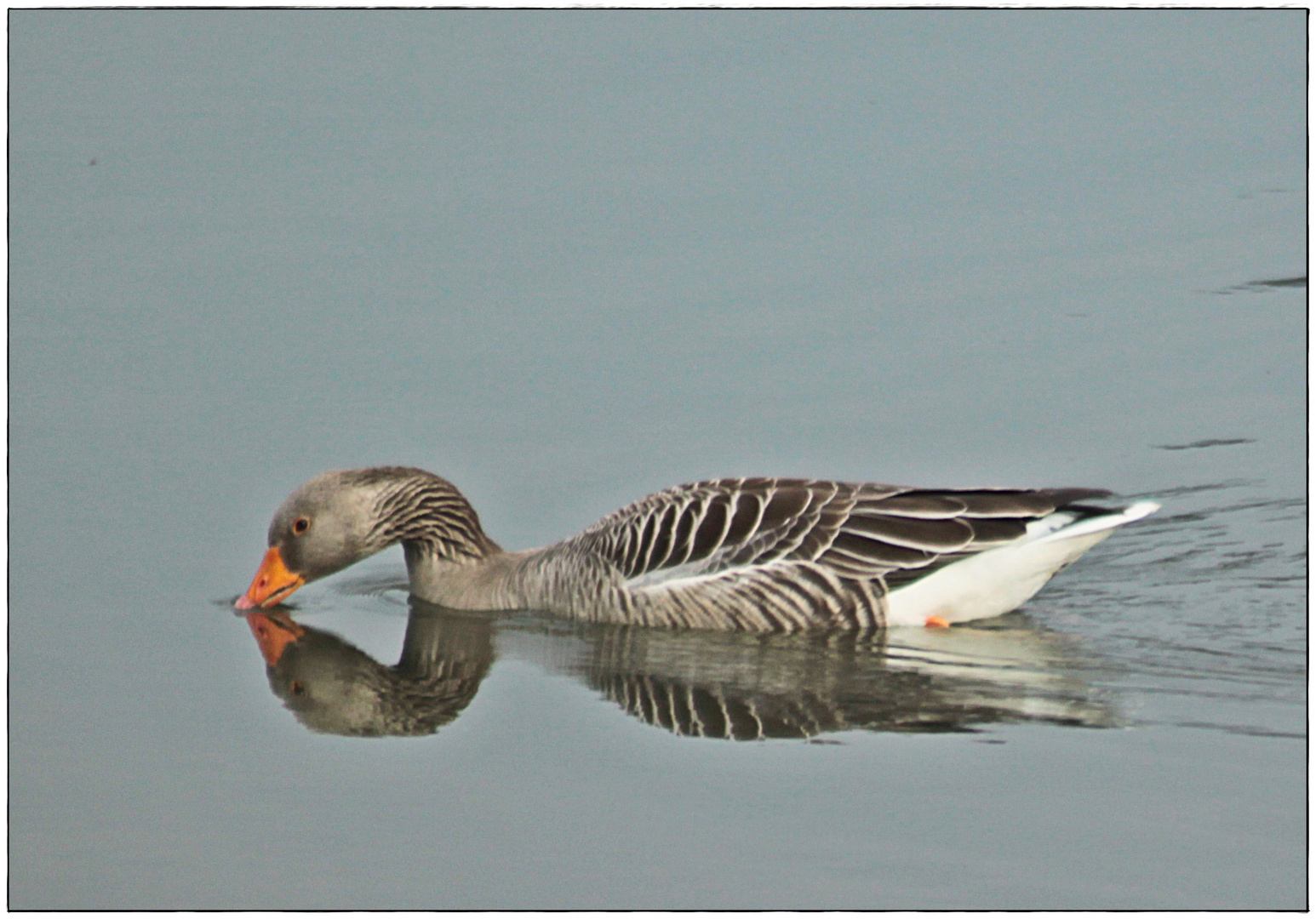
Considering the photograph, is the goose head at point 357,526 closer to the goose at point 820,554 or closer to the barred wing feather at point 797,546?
the goose at point 820,554

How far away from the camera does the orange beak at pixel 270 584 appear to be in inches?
481

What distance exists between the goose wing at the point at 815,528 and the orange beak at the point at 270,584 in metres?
2.04

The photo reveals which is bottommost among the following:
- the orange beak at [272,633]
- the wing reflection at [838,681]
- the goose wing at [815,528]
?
the wing reflection at [838,681]

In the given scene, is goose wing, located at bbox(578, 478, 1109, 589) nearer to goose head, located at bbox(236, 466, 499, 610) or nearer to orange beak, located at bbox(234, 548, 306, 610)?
goose head, located at bbox(236, 466, 499, 610)

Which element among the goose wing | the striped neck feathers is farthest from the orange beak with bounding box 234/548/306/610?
the goose wing

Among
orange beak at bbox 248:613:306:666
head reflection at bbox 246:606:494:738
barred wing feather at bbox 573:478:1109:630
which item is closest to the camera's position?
head reflection at bbox 246:606:494:738

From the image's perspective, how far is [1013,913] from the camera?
774cm

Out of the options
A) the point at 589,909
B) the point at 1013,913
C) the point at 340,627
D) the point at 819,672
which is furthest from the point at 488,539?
the point at 1013,913

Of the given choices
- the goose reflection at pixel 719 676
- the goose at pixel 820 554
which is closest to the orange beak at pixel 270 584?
the goose reflection at pixel 719 676

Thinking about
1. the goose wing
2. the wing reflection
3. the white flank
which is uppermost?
the goose wing

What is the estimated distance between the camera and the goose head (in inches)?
484

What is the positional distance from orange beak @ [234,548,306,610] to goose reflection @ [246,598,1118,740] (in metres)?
0.12

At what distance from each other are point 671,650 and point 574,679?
698 mm

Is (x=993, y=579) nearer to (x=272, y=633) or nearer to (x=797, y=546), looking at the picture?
(x=797, y=546)
